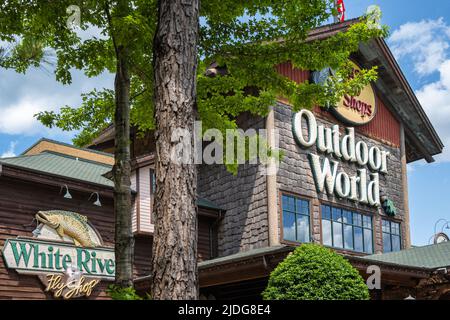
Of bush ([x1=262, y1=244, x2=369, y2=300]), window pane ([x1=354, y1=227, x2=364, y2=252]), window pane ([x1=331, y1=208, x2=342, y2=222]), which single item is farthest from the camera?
window pane ([x1=354, y1=227, x2=364, y2=252])

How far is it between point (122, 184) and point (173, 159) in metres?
3.85

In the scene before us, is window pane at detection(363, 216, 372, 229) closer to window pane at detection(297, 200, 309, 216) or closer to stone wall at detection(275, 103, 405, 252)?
stone wall at detection(275, 103, 405, 252)

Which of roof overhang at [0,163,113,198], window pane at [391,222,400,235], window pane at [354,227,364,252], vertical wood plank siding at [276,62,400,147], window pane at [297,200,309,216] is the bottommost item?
window pane at [354,227,364,252]

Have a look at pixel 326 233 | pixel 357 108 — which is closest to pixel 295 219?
pixel 326 233

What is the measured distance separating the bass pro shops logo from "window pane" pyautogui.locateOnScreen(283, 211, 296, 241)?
548 cm

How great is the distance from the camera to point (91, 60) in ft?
43.4

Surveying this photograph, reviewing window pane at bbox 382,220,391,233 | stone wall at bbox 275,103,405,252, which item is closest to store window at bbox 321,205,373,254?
stone wall at bbox 275,103,405,252

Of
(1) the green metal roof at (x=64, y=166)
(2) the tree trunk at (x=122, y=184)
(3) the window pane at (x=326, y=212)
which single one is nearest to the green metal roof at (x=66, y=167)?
(1) the green metal roof at (x=64, y=166)

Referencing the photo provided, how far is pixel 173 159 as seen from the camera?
8.38 meters

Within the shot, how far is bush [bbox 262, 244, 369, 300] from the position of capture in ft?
48.6

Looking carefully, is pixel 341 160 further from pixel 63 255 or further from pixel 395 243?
pixel 63 255

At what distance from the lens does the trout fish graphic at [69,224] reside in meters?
19.8

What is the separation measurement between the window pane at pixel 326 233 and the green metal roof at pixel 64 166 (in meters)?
7.22
